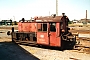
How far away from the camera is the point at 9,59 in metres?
9.27

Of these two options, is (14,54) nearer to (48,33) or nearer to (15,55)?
(15,55)

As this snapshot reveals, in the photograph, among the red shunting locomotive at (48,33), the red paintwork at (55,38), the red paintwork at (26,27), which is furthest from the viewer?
the red paintwork at (26,27)

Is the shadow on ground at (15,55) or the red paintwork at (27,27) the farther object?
the red paintwork at (27,27)

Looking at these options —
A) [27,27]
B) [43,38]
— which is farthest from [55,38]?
[27,27]

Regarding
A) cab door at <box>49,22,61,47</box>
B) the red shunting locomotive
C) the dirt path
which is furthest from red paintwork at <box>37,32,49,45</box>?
the dirt path

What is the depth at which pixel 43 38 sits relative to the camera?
481 inches

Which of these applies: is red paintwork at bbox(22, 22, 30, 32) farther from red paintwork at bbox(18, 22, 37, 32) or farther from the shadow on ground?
the shadow on ground

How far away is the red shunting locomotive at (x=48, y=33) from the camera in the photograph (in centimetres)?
1145

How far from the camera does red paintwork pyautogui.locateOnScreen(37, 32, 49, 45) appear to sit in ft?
39.3

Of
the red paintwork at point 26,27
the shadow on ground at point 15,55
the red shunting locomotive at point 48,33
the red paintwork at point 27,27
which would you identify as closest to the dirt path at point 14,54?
the shadow on ground at point 15,55

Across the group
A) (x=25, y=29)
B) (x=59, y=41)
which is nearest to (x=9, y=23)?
(x=25, y=29)

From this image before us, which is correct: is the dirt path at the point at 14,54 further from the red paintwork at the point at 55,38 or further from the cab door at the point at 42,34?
the red paintwork at the point at 55,38

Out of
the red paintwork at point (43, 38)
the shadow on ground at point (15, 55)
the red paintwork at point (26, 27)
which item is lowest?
the shadow on ground at point (15, 55)

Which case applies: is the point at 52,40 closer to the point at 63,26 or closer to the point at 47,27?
the point at 47,27
